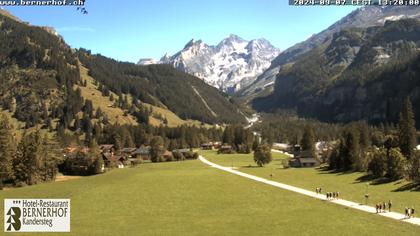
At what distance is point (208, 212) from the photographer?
242ft

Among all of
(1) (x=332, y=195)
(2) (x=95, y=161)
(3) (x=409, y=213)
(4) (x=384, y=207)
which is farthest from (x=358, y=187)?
(2) (x=95, y=161)

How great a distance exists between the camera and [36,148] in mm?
136625

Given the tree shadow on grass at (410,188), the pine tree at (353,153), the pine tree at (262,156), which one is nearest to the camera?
the tree shadow on grass at (410,188)

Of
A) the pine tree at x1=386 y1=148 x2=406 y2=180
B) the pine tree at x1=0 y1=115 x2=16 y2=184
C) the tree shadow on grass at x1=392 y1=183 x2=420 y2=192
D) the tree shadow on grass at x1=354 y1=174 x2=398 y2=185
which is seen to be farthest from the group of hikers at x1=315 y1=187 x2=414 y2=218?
the pine tree at x1=0 y1=115 x2=16 y2=184

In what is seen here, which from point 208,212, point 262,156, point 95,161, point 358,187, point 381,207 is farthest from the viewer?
point 262,156

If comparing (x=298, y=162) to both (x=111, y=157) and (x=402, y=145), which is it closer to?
(x=402, y=145)

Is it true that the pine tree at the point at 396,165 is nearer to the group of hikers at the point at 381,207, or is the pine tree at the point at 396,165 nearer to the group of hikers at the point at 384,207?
the group of hikers at the point at 384,207

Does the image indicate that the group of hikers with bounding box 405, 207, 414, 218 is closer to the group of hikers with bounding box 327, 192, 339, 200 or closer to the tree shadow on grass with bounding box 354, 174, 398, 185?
the group of hikers with bounding box 327, 192, 339, 200

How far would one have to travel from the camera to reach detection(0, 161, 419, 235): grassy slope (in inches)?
2315

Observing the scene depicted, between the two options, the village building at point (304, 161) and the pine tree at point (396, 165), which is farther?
the village building at point (304, 161)

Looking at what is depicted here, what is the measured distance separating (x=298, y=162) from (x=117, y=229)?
396ft

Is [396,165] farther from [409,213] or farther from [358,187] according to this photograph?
[409,213]

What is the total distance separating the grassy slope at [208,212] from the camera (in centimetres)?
5881

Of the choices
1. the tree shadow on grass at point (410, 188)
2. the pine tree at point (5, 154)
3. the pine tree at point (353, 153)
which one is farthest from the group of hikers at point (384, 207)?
the pine tree at point (5, 154)
